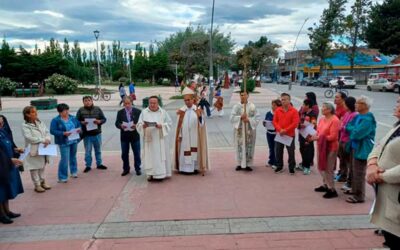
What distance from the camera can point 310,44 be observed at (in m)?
61.5

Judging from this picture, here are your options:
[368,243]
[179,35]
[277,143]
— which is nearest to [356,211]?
[368,243]

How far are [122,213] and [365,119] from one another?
3.74 metres

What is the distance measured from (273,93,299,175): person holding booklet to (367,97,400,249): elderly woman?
3870 mm

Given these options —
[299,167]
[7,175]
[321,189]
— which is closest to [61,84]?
[299,167]

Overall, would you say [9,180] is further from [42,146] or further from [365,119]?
[365,119]

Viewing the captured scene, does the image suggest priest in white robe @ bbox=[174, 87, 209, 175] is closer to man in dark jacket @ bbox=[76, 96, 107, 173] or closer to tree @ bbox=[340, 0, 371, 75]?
man in dark jacket @ bbox=[76, 96, 107, 173]

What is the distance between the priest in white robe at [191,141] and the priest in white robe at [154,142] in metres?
0.45

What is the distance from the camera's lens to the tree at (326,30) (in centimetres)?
5750

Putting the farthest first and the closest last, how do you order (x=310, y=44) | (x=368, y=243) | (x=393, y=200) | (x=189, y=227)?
(x=310, y=44)
(x=189, y=227)
(x=368, y=243)
(x=393, y=200)

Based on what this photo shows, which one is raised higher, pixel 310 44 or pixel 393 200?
pixel 310 44

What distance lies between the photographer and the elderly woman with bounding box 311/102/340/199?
5820mm

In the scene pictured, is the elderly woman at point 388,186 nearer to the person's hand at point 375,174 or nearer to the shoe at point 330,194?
the person's hand at point 375,174

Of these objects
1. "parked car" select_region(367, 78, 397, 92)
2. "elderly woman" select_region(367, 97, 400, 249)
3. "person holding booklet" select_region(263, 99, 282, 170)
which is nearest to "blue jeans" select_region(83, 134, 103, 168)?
"person holding booklet" select_region(263, 99, 282, 170)

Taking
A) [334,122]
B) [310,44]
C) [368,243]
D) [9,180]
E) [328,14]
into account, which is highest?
[328,14]
